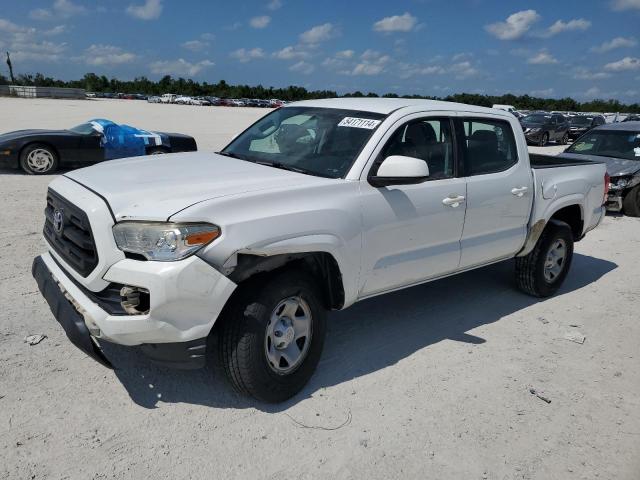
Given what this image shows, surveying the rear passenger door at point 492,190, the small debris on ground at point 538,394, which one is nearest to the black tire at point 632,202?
the rear passenger door at point 492,190

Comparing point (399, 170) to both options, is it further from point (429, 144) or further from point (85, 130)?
point (85, 130)

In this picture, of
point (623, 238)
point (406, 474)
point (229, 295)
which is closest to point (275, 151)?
point (229, 295)

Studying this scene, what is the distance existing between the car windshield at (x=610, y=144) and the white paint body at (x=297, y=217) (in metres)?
6.42

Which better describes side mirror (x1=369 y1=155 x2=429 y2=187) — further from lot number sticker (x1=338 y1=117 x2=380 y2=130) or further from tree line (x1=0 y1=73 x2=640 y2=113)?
tree line (x1=0 y1=73 x2=640 y2=113)

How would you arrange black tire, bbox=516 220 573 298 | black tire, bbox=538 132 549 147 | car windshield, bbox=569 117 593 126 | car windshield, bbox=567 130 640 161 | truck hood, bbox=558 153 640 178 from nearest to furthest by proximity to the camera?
black tire, bbox=516 220 573 298, truck hood, bbox=558 153 640 178, car windshield, bbox=567 130 640 161, black tire, bbox=538 132 549 147, car windshield, bbox=569 117 593 126

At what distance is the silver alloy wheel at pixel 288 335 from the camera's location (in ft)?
11.0

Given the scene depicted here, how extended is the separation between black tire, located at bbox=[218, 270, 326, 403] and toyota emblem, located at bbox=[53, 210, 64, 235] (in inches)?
47.0

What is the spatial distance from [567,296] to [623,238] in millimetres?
3530

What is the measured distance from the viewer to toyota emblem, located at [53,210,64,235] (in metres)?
3.37

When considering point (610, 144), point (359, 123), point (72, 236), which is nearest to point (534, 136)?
point (610, 144)

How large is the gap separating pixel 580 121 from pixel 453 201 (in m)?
28.1

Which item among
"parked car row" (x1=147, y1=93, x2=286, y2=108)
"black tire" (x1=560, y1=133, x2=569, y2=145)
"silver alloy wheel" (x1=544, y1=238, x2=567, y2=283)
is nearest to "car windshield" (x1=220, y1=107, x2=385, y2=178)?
"silver alloy wheel" (x1=544, y1=238, x2=567, y2=283)

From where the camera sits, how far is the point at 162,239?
2.84 m

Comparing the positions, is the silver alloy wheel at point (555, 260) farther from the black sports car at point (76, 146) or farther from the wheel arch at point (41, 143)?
the wheel arch at point (41, 143)
